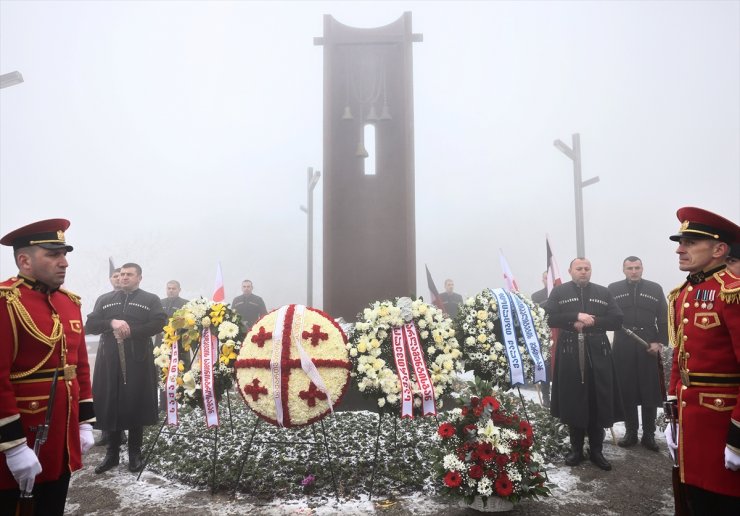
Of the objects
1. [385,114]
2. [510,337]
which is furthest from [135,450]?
[385,114]

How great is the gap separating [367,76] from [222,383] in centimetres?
510

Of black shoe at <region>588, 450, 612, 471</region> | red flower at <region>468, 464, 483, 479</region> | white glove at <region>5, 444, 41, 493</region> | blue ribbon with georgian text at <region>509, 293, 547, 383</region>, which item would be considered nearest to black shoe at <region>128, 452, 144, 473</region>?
white glove at <region>5, 444, 41, 493</region>

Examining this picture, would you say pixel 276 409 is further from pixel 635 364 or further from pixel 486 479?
pixel 635 364

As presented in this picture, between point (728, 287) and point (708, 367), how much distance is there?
471mm

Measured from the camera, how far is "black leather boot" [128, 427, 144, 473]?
5.51 m

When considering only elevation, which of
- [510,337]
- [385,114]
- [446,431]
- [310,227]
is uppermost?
[385,114]

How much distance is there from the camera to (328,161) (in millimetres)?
7602

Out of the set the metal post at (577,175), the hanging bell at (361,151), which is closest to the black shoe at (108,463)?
the hanging bell at (361,151)

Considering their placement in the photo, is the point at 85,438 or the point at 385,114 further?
the point at 385,114

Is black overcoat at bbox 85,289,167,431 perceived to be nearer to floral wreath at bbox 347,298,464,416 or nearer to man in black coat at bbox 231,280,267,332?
floral wreath at bbox 347,298,464,416

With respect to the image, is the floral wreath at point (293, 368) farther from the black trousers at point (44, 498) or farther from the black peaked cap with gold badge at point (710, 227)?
the black peaked cap with gold badge at point (710, 227)

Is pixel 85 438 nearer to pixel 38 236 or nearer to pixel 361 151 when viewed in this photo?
pixel 38 236

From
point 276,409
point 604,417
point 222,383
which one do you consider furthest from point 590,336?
point 222,383

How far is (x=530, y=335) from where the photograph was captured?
5.09 m
